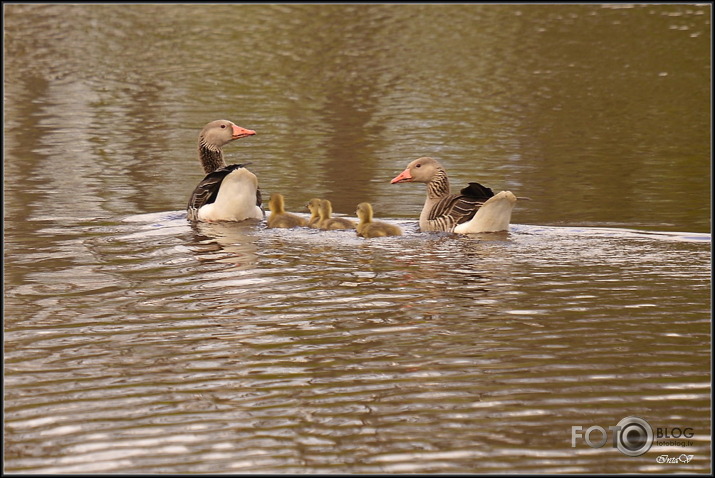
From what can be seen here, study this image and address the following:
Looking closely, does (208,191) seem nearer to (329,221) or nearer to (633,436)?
(329,221)

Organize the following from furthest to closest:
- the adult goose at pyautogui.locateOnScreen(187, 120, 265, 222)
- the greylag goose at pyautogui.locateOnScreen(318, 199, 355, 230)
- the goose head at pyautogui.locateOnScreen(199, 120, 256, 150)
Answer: the goose head at pyautogui.locateOnScreen(199, 120, 256, 150) → the adult goose at pyautogui.locateOnScreen(187, 120, 265, 222) → the greylag goose at pyautogui.locateOnScreen(318, 199, 355, 230)

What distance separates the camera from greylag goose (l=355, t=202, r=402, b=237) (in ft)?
43.0

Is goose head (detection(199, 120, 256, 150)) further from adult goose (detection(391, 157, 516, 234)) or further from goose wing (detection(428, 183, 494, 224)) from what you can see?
goose wing (detection(428, 183, 494, 224))

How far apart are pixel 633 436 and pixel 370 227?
260 inches

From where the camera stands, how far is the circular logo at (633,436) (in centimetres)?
666

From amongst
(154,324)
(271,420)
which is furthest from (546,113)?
(271,420)

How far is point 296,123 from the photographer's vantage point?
2353cm

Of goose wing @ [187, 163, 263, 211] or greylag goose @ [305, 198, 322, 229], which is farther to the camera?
goose wing @ [187, 163, 263, 211]

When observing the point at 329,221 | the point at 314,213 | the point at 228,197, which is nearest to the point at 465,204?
the point at 329,221

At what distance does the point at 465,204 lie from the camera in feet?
44.7

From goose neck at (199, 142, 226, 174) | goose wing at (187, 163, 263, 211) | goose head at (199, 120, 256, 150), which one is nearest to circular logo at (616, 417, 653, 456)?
goose wing at (187, 163, 263, 211)

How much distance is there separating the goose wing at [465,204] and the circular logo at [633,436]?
6614 millimetres

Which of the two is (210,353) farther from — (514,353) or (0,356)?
(514,353)

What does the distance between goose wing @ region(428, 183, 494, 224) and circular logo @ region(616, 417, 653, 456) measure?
661 centimetres
